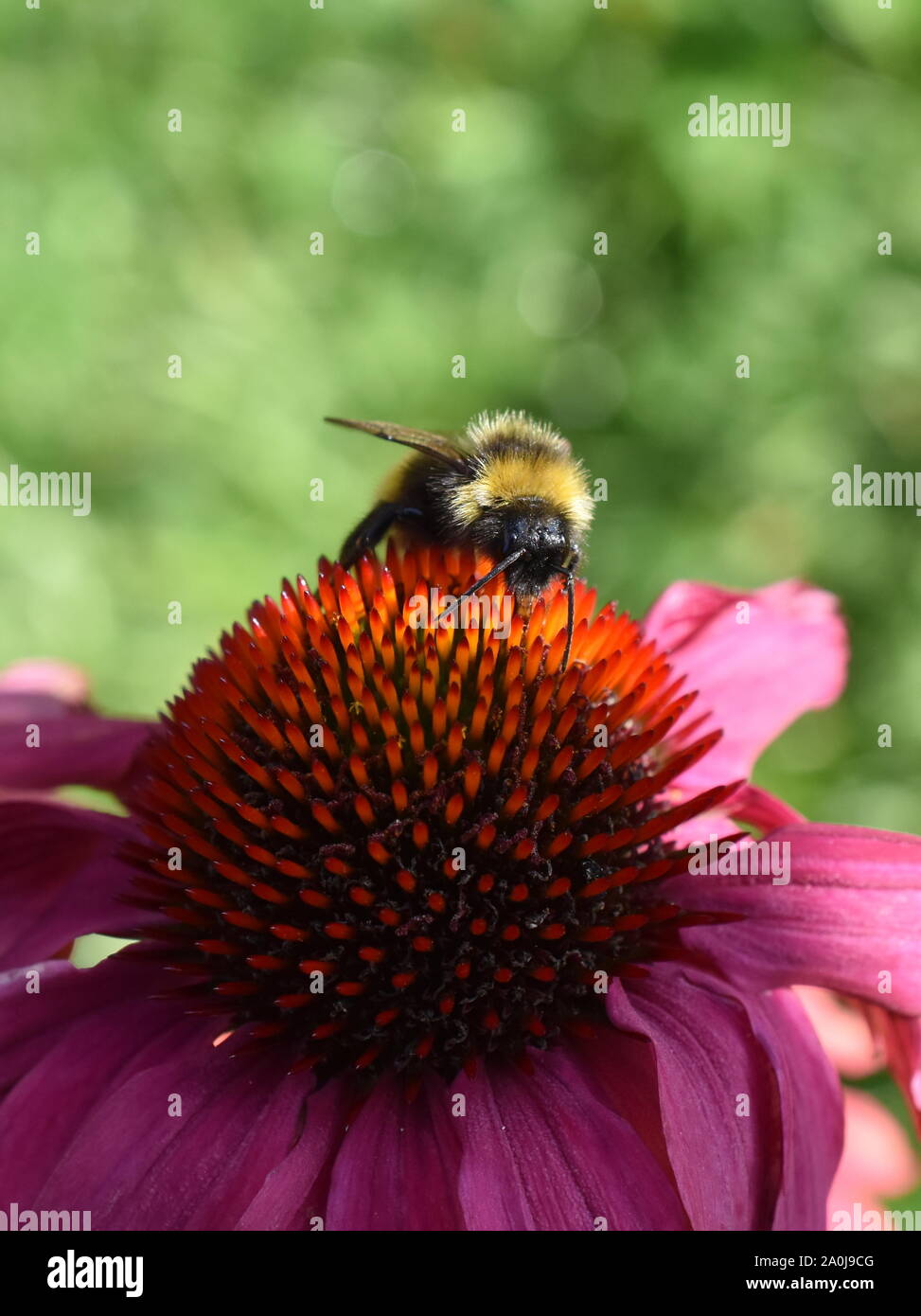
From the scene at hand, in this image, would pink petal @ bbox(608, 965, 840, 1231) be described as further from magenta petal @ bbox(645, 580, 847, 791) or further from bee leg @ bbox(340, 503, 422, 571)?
bee leg @ bbox(340, 503, 422, 571)

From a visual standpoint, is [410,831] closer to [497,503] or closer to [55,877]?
[497,503]

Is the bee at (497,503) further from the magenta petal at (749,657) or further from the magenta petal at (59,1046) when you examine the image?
the magenta petal at (59,1046)

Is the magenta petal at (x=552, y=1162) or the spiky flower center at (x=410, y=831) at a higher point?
the spiky flower center at (x=410, y=831)

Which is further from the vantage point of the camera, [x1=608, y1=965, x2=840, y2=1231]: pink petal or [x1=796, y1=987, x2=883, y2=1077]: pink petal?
[x1=796, y1=987, x2=883, y2=1077]: pink petal

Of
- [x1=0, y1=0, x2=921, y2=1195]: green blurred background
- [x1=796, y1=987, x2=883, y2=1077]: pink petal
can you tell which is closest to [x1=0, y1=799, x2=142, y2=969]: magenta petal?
[x1=796, y1=987, x2=883, y2=1077]: pink petal

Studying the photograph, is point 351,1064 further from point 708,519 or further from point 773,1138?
point 708,519

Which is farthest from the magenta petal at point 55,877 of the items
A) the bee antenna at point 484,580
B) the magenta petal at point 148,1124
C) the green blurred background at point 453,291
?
the green blurred background at point 453,291

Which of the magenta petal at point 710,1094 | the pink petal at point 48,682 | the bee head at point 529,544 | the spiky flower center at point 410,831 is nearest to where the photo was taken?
the magenta petal at point 710,1094
